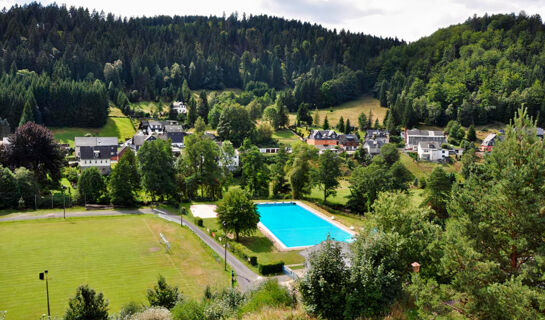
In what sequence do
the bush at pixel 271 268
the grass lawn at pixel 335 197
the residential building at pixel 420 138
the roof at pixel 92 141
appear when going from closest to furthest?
the bush at pixel 271 268
the grass lawn at pixel 335 197
the roof at pixel 92 141
the residential building at pixel 420 138

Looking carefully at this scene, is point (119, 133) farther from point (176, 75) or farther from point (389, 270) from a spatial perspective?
point (389, 270)

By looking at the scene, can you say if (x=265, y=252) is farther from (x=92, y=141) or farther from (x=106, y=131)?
(x=106, y=131)

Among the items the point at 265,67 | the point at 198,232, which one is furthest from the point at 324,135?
the point at 265,67

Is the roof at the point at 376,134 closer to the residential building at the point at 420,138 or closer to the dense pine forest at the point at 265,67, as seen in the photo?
the dense pine forest at the point at 265,67

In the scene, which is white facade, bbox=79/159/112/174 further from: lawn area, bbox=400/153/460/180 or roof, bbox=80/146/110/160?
lawn area, bbox=400/153/460/180

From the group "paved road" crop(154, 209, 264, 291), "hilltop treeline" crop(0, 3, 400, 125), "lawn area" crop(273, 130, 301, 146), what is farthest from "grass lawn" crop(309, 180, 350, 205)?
"hilltop treeline" crop(0, 3, 400, 125)

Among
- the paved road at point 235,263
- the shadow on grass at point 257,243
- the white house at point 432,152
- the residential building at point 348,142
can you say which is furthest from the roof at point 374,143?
the paved road at point 235,263

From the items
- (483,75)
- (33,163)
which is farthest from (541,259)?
Answer: (483,75)
